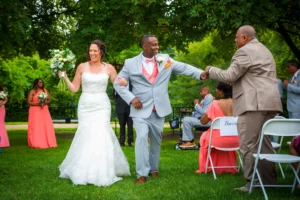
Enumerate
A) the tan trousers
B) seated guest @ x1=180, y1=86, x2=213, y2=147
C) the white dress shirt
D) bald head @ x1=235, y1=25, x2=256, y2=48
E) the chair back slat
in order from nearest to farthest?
the chair back slat
the tan trousers
bald head @ x1=235, y1=25, x2=256, y2=48
the white dress shirt
seated guest @ x1=180, y1=86, x2=213, y2=147

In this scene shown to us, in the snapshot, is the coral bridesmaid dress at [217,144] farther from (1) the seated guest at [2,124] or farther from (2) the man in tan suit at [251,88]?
(1) the seated guest at [2,124]

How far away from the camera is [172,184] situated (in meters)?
7.98

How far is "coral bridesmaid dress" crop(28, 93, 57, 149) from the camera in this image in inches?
→ 610

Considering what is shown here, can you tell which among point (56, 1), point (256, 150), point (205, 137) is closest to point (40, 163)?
point (205, 137)

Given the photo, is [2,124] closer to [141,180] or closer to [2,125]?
[2,125]

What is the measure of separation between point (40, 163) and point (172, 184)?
418 centimetres

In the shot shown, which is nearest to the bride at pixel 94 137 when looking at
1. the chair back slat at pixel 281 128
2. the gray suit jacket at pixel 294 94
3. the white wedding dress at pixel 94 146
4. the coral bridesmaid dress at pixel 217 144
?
the white wedding dress at pixel 94 146

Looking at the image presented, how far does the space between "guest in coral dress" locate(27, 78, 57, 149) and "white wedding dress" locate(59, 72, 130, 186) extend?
667 centimetres

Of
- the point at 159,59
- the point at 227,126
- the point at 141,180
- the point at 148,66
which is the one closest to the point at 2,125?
the point at 148,66

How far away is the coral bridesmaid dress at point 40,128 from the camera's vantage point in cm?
1550

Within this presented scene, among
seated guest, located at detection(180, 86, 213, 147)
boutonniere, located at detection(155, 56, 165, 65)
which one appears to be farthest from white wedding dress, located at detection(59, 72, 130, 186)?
seated guest, located at detection(180, 86, 213, 147)

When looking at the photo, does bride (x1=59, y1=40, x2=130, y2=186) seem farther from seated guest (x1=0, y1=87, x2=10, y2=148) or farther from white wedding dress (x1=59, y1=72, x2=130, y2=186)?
seated guest (x1=0, y1=87, x2=10, y2=148)

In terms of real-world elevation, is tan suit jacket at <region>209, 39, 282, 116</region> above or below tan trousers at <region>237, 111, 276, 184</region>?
above

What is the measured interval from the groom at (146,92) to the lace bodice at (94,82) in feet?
2.50
